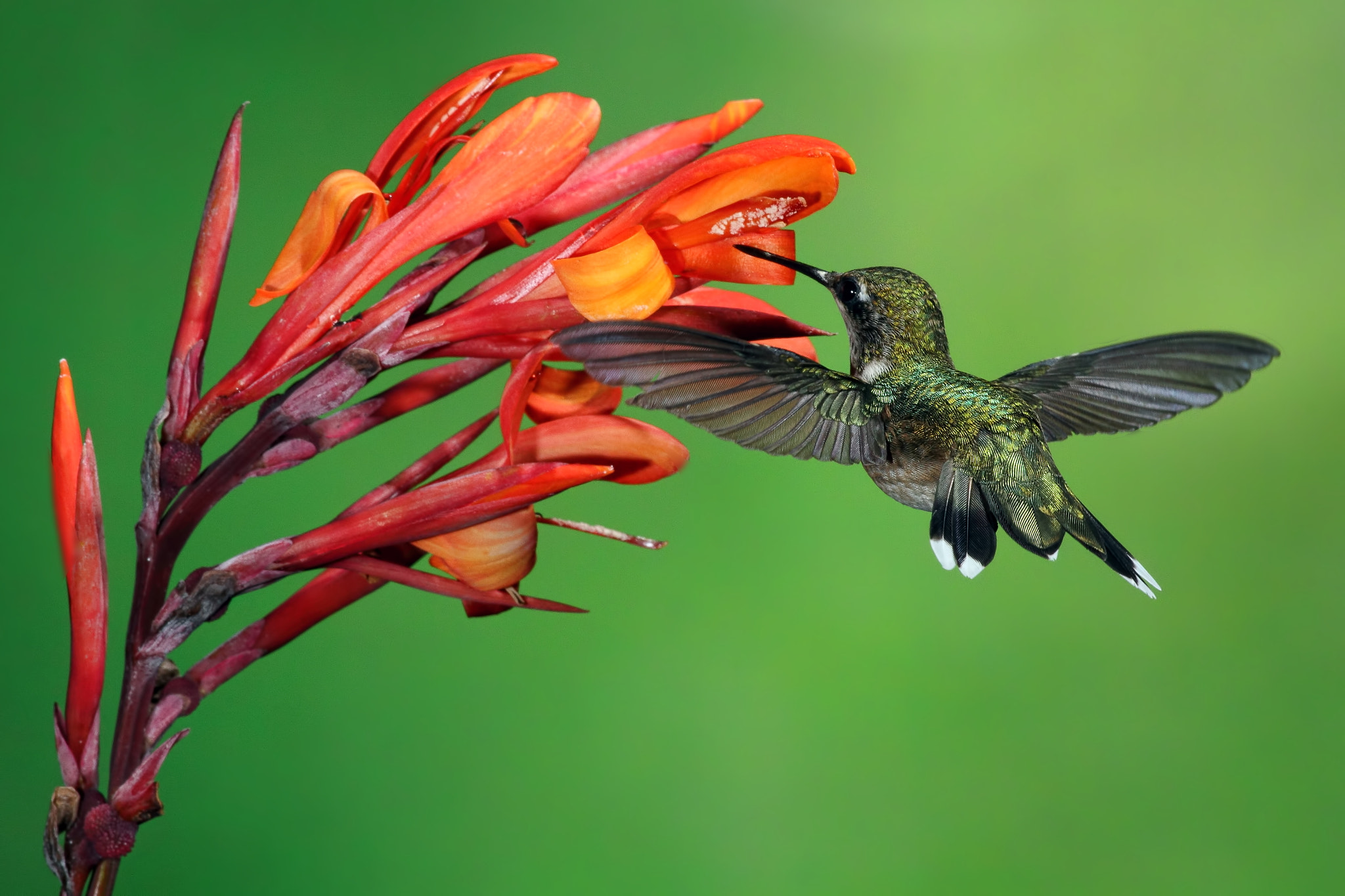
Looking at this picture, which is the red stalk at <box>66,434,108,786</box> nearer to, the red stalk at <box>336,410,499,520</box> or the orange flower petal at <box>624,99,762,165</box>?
the red stalk at <box>336,410,499,520</box>

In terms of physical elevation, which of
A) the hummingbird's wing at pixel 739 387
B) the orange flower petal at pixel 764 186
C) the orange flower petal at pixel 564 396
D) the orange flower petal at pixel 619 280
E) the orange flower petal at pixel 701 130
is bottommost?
the orange flower petal at pixel 564 396

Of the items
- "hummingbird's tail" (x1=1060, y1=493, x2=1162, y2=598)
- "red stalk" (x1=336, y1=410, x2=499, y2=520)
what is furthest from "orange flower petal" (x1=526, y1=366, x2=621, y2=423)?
"hummingbird's tail" (x1=1060, y1=493, x2=1162, y2=598)

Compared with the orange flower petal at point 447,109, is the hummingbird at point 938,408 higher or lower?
lower

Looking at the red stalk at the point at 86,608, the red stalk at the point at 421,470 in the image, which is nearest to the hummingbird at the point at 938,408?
the red stalk at the point at 421,470

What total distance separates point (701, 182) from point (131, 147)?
76 centimetres

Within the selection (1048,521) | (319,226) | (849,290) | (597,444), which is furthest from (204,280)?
(1048,521)

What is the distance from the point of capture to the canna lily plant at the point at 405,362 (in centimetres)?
40

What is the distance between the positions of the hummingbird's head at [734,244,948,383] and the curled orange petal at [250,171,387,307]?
0.70ft

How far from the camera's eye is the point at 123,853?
0.40 meters

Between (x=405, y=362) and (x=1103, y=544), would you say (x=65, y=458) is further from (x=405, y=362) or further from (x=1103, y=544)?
(x=1103, y=544)

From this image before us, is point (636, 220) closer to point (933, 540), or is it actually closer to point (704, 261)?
point (704, 261)

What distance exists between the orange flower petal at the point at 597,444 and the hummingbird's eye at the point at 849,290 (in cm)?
13

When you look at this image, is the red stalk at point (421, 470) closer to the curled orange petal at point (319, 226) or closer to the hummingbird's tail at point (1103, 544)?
the curled orange petal at point (319, 226)

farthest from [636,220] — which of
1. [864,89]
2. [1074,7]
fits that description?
[1074,7]
